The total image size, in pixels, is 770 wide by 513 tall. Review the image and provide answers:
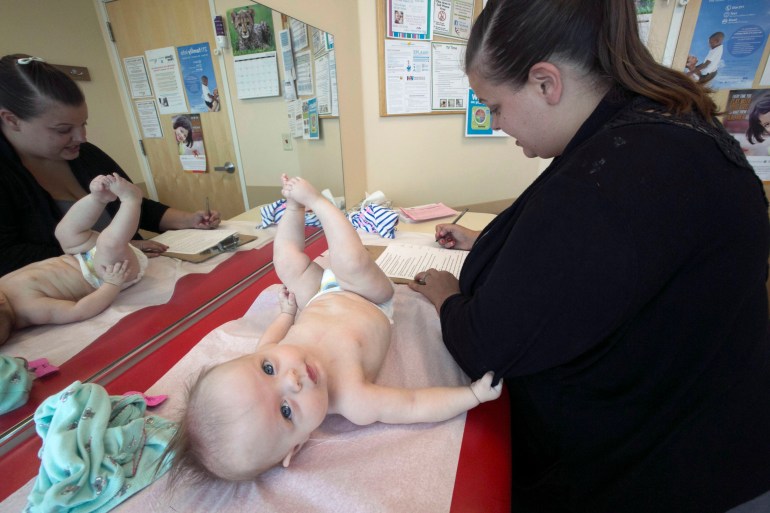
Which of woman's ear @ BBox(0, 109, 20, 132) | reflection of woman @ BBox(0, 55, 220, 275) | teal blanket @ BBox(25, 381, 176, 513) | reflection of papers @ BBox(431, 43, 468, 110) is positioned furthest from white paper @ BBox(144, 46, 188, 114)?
reflection of papers @ BBox(431, 43, 468, 110)

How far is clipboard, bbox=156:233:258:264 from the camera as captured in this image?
1119 mm

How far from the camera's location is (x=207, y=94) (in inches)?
42.3

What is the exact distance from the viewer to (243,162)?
1.25 metres

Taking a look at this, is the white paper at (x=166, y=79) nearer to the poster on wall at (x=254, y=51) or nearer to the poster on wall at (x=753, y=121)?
the poster on wall at (x=254, y=51)

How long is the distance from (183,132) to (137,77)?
16 cm

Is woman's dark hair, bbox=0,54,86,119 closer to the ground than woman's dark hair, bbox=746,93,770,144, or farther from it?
farther from it

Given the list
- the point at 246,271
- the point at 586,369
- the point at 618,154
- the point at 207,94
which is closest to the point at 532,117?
the point at 618,154

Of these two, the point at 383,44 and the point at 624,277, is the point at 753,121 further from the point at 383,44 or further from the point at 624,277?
the point at 624,277

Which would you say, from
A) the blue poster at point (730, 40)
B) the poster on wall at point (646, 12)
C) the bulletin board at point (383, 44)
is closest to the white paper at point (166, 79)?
the bulletin board at point (383, 44)

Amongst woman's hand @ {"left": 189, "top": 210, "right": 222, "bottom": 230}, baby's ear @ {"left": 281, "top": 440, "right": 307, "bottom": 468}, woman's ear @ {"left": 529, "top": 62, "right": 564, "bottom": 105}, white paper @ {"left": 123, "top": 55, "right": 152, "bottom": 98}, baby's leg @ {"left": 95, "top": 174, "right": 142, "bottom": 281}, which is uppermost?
white paper @ {"left": 123, "top": 55, "right": 152, "bottom": 98}

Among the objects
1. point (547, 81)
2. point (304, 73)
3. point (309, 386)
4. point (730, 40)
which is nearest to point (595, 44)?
point (547, 81)

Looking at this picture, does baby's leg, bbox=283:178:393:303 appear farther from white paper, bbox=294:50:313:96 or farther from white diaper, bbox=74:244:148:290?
white paper, bbox=294:50:313:96

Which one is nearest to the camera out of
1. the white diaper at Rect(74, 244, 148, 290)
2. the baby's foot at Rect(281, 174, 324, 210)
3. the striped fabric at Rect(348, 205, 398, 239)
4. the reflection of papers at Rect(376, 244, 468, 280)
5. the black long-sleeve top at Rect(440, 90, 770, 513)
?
the black long-sleeve top at Rect(440, 90, 770, 513)

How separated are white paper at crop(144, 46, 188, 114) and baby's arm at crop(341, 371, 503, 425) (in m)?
0.87
